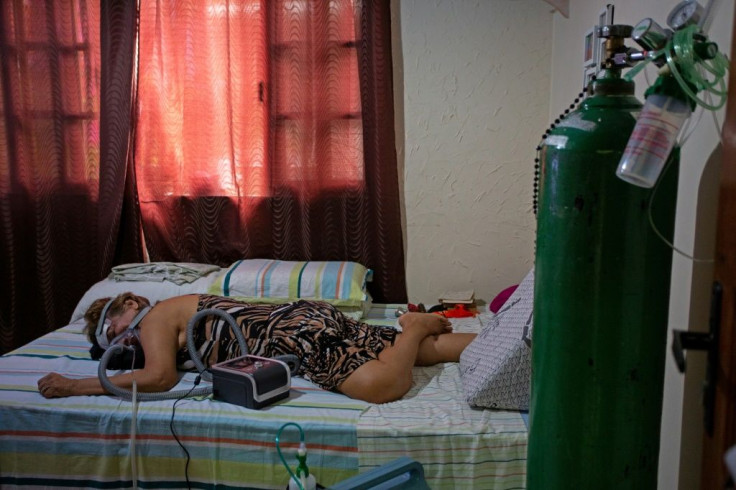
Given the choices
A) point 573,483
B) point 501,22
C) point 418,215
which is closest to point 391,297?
point 418,215

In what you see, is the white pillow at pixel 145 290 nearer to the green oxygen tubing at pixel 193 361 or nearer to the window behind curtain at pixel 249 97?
the window behind curtain at pixel 249 97

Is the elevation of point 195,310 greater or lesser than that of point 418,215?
lesser

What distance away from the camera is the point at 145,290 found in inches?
110

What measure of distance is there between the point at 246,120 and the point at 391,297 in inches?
43.6

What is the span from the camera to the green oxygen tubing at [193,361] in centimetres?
189

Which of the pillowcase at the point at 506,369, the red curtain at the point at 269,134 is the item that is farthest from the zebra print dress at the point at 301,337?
the red curtain at the point at 269,134

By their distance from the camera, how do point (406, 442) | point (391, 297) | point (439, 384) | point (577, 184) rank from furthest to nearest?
point (391, 297)
point (439, 384)
point (406, 442)
point (577, 184)

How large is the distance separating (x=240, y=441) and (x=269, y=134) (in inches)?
66.9

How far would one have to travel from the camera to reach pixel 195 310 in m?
2.20

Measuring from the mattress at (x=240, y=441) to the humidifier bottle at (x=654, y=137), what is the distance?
1042mm

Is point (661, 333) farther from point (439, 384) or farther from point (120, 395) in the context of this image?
point (120, 395)

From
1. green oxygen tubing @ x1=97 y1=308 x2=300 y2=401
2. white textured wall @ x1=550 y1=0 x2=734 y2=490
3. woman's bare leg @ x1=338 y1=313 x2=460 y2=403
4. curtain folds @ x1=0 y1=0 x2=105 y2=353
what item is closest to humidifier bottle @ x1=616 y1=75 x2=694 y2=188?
white textured wall @ x1=550 y1=0 x2=734 y2=490

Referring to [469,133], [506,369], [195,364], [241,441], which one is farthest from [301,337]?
[469,133]

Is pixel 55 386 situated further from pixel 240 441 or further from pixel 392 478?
pixel 392 478
